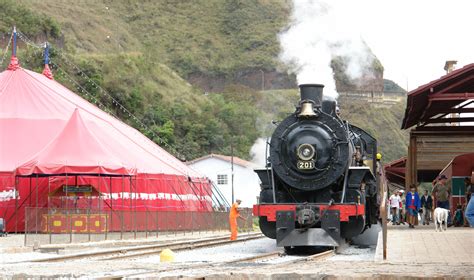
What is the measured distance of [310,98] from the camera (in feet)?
68.2

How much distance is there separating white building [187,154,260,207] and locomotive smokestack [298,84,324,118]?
4324 centimetres

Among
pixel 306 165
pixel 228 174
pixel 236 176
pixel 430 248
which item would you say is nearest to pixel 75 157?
pixel 306 165

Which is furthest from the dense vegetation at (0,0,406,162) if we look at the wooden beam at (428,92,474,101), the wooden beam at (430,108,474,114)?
the wooden beam at (428,92,474,101)

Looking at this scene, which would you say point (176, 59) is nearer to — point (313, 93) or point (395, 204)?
point (395, 204)

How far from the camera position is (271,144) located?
20.6 m

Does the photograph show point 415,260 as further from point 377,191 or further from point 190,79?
point 190,79

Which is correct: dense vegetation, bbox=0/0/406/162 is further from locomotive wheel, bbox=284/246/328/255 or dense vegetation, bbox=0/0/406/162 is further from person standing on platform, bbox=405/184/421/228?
locomotive wheel, bbox=284/246/328/255

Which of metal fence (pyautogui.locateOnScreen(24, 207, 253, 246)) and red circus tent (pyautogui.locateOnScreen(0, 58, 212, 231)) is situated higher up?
red circus tent (pyautogui.locateOnScreen(0, 58, 212, 231))

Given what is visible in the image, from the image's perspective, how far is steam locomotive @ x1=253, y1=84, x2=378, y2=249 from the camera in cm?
1938

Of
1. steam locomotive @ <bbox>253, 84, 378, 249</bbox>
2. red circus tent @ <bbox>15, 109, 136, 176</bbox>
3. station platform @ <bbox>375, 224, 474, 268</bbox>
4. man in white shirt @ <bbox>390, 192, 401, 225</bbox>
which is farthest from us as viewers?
man in white shirt @ <bbox>390, 192, 401, 225</bbox>

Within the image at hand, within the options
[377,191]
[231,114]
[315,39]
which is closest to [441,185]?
[377,191]

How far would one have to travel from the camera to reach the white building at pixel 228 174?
6431 cm

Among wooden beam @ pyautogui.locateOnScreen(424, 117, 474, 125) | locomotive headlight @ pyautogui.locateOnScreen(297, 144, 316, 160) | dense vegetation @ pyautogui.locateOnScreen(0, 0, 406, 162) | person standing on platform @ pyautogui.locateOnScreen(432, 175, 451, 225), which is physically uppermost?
dense vegetation @ pyautogui.locateOnScreen(0, 0, 406, 162)

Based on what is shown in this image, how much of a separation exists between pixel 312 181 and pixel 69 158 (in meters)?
11.9
